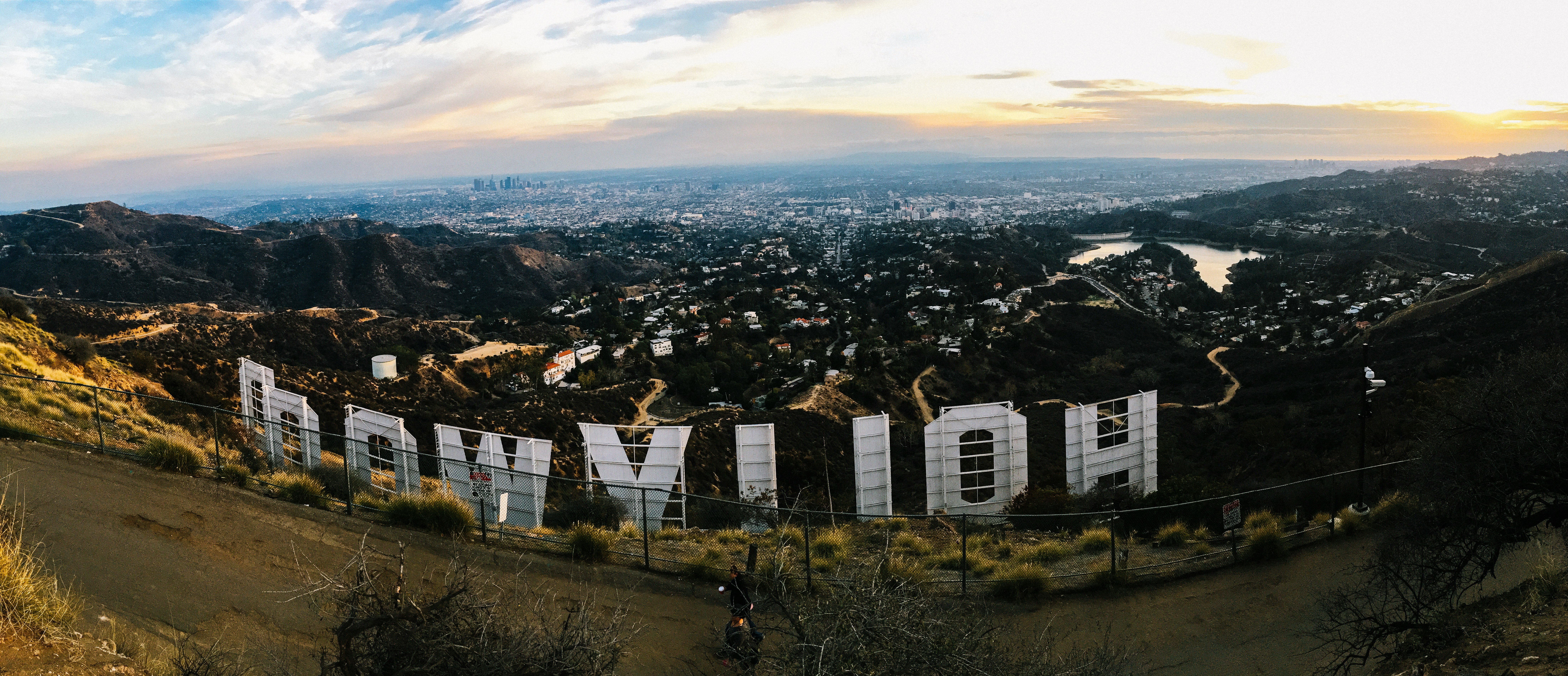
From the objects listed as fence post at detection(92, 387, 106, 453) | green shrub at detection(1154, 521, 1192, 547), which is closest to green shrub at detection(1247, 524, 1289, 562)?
green shrub at detection(1154, 521, 1192, 547)

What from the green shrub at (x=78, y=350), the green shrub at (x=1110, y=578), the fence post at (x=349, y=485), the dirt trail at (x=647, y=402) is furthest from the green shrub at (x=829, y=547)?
the green shrub at (x=78, y=350)

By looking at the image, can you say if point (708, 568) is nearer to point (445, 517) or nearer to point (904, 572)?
point (904, 572)

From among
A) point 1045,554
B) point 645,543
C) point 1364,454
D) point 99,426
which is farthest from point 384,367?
point 1364,454

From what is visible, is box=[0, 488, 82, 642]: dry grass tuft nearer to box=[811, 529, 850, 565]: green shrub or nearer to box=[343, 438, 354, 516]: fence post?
box=[343, 438, 354, 516]: fence post

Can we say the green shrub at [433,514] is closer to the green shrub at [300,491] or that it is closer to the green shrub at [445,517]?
the green shrub at [445,517]

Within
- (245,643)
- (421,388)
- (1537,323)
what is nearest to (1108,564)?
(245,643)

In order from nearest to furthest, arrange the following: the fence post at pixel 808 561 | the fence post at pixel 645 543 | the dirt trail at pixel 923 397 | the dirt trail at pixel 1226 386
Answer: the fence post at pixel 808 561, the fence post at pixel 645 543, the dirt trail at pixel 1226 386, the dirt trail at pixel 923 397

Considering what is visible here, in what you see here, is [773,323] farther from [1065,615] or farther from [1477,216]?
[1477,216]
